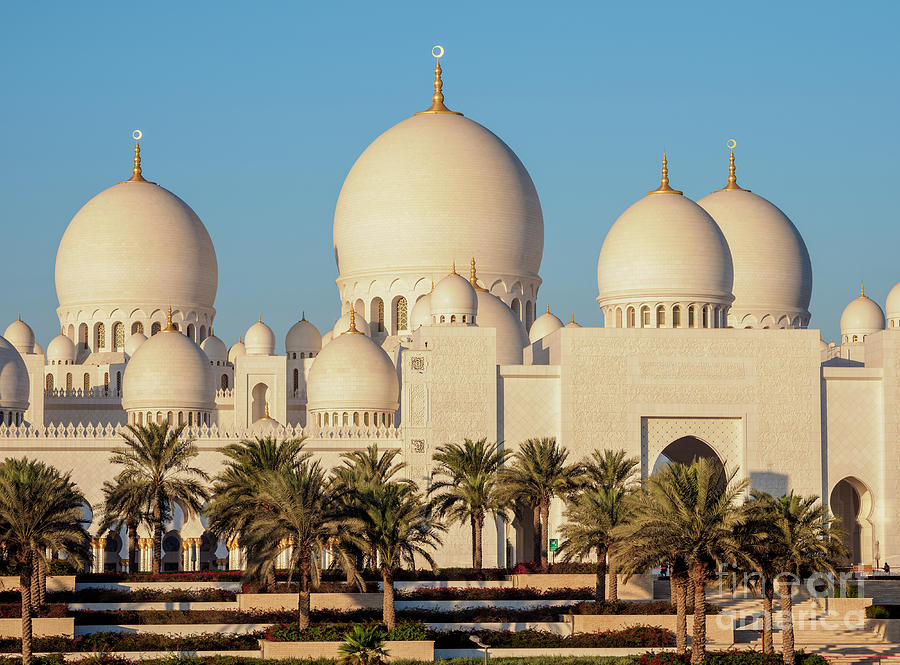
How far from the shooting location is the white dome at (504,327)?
47.8m

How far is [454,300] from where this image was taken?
45.8 metres

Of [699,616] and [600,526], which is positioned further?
[600,526]

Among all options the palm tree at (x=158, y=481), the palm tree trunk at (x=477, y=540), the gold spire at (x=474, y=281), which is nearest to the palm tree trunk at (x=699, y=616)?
the palm tree trunk at (x=477, y=540)

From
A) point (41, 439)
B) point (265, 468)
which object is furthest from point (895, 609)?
point (41, 439)

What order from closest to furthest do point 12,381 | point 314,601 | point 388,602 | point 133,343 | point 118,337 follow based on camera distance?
1. point 388,602
2. point 314,601
3. point 12,381
4. point 133,343
5. point 118,337

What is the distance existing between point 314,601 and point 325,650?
155 inches

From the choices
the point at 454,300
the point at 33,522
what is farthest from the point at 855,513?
the point at 33,522

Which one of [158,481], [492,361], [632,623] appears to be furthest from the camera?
[492,361]

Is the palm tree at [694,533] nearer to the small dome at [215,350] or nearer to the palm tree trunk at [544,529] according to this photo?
the palm tree trunk at [544,529]

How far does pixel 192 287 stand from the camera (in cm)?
5875

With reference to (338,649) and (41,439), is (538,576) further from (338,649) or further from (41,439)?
(41,439)

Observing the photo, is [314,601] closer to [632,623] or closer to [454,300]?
[632,623]

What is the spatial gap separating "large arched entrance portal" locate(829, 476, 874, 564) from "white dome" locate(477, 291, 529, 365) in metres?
9.90

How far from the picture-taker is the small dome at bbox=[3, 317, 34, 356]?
57250 millimetres
